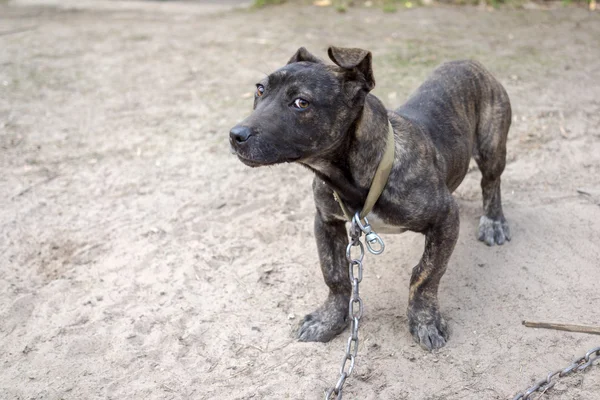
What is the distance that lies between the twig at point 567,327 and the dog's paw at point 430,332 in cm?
55

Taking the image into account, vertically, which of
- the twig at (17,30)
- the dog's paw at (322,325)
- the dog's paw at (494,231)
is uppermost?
the twig at (17,30)

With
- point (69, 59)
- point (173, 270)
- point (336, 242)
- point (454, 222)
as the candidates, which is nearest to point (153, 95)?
point (69, 59)

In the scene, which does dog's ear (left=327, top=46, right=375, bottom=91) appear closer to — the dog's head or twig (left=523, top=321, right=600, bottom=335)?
the dog's head

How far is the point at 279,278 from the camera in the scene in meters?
4.94

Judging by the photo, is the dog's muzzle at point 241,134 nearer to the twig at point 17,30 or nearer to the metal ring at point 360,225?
the metal ring at point 360,225

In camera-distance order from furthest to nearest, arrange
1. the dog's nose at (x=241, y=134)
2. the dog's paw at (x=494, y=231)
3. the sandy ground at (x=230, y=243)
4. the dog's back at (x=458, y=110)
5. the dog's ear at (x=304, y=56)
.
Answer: the dog's paw at (x=494, y=231) → the dog's back at (x=458, y=110) → the sandy ground at (x=230, y=243) → the dog's ear at (x=304, y=56) → the dog's nose at (x=241, y=134)

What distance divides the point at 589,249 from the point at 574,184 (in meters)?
1.04

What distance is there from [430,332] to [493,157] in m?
1.63

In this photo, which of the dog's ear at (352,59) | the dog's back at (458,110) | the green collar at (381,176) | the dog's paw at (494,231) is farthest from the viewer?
the dog's paw at (494,231)

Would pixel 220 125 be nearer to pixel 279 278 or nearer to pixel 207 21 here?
pixel 279 278

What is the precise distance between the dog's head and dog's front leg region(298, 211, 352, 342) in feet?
2.36

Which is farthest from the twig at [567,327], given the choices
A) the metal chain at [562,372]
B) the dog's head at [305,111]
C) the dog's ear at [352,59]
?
the dog's ear at [352,59]

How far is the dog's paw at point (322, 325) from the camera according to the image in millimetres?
4301

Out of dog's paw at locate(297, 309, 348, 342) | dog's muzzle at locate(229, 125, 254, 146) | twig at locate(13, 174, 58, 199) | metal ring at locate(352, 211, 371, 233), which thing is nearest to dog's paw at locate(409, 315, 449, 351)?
dog's paw at locate(297, 309, 348, 342)
